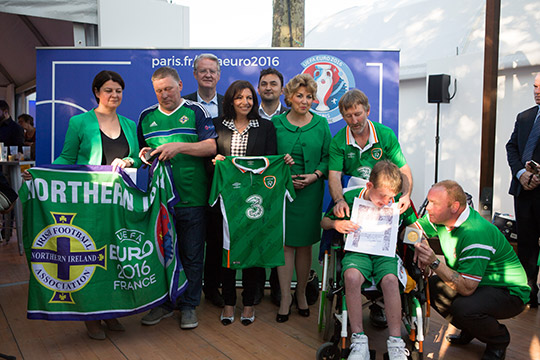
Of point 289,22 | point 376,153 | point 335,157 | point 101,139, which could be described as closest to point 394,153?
point 376,153

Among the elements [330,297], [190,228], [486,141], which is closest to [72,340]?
[190,228]

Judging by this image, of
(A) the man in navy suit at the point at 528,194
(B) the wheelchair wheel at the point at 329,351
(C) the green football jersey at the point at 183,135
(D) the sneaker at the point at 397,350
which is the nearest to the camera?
(D) the sneaker at the point at 397,350

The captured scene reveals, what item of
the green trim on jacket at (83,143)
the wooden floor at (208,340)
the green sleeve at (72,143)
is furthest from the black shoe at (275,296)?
the green sleeve at (72,143)

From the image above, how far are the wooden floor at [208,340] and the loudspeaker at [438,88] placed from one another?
4.76 metres

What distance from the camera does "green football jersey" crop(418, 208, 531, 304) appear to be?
2.79 m

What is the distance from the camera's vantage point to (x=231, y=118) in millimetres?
3545

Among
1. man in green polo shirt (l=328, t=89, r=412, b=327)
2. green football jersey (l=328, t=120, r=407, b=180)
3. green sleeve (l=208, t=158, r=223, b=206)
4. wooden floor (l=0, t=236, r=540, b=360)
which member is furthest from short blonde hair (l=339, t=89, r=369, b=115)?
wooden floor (l=0, t=236, r=540, b=360)

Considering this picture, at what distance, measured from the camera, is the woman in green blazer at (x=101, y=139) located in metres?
3.25

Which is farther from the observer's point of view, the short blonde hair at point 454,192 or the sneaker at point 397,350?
the short blonde hair at point 454,192

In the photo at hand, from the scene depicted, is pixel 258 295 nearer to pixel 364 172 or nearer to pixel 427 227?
pixel 364 172

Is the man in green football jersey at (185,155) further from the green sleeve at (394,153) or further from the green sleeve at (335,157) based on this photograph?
the green sleeve at (394,153)

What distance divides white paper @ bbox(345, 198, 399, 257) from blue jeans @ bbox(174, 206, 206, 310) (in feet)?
3.77

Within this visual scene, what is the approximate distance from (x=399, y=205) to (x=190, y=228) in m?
1.49

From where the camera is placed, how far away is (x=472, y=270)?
279cm
